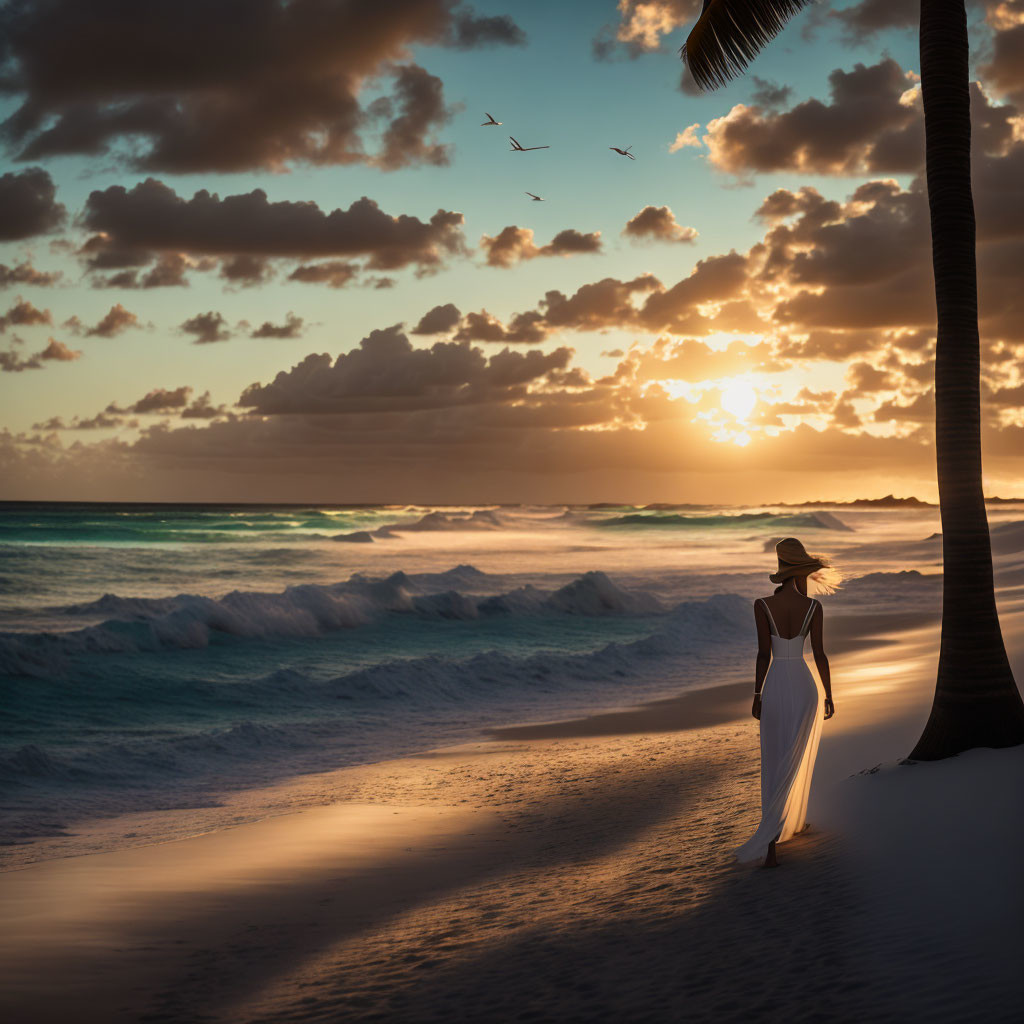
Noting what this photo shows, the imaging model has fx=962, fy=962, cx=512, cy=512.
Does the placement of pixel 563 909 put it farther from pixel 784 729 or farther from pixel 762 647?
pixel 762 647

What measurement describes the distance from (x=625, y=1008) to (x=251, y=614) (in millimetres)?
23486

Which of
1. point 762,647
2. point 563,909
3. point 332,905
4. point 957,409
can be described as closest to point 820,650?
point 762,647

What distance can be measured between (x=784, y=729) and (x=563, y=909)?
1.83m

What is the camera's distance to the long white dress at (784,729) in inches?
239

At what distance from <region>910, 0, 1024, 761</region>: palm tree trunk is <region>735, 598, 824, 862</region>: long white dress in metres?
2.14

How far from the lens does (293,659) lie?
23094 mm

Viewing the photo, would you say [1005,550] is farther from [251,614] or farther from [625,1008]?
[625,1008]

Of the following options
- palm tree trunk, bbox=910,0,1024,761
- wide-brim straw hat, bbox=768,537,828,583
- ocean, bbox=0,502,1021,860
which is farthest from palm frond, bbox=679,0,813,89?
ocean, bbox=0,502,1021,860

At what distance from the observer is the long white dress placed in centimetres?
608

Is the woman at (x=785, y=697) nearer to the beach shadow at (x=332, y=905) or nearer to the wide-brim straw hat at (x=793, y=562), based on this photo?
the wide-brim straw hat at (x=793, y=562)

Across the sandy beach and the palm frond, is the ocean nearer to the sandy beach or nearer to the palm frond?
the sandy beach

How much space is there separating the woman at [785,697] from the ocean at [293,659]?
730cm

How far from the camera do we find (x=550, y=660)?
70.0 ft

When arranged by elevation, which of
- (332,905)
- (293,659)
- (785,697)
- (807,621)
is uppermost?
(807,621)
